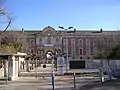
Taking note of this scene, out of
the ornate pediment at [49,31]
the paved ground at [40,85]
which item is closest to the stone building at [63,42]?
the ornate pediment at [49,31]

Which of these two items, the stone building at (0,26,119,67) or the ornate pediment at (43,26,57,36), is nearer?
the stone building at (0,26,119,67)

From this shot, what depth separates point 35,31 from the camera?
5148 inches

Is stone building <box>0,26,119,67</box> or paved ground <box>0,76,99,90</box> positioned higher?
stone building <box>0,26,119,67</box>

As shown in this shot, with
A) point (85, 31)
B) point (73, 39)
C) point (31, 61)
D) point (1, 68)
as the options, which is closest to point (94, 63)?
point (1, 68)

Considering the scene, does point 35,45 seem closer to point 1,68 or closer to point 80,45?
point 80,45

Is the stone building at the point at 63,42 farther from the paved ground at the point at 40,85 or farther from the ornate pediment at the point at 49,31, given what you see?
the paved ground at the point at 40,85

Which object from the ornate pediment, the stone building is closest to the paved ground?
the stone building

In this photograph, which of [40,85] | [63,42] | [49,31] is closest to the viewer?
[40,85]

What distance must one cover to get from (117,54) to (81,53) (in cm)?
6913

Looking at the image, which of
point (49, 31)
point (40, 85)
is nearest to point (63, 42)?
point (49, 31)

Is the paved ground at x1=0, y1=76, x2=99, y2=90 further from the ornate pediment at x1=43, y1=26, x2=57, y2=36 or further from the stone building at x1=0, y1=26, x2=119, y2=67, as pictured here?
the ornate pediment at x1=43, y1=26, x2=57, y2=36

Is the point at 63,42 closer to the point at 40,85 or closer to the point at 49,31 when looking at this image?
the point at 49,31

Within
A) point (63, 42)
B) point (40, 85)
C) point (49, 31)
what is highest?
point (49, 31)

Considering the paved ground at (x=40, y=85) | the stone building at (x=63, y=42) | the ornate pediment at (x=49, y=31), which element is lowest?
the paved ground at (x=40, y=85)
